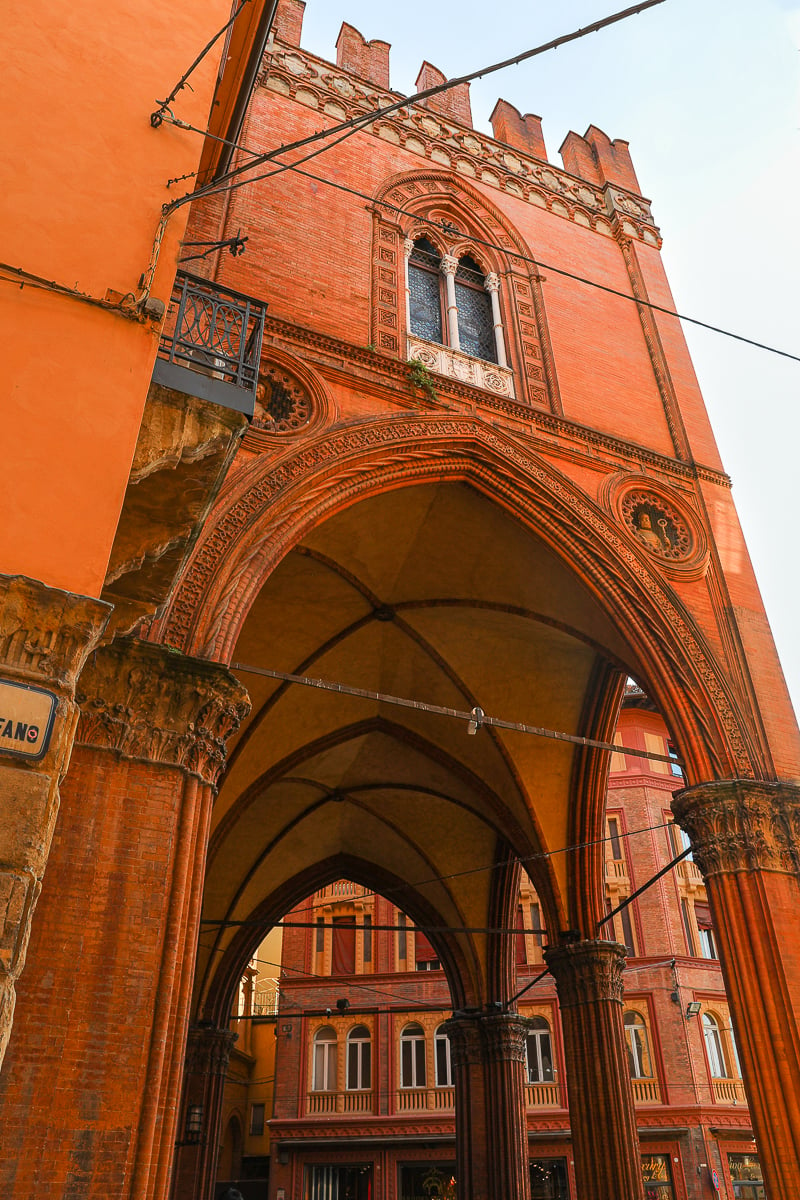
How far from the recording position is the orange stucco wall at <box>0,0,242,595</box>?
12.8 feet

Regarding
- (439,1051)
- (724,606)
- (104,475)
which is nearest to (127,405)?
(104,475)

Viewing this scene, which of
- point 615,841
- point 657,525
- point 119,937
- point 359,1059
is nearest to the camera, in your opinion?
point 119,937

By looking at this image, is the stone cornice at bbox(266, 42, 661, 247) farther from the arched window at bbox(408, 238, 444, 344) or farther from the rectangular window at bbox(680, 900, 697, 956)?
the rectangular window at bbox(680, 900, 697, 956)

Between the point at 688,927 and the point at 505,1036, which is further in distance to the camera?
the point at 688,927

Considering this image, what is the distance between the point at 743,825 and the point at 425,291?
736 cm

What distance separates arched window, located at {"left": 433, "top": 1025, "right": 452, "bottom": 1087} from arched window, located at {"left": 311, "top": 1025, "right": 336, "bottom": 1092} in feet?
7.96

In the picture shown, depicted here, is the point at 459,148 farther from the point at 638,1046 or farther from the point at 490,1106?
the point at 638,1046

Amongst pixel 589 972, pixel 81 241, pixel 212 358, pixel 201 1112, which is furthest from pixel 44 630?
pixel 201 1112

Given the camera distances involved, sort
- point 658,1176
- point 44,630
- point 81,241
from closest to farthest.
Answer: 1. point 44,630
2. point 81,241
3. point 658,1176

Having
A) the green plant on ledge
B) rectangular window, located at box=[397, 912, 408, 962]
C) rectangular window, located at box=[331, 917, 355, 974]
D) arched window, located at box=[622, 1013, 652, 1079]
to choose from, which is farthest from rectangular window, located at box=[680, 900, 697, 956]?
the green plant on ledge

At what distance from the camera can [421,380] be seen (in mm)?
10180

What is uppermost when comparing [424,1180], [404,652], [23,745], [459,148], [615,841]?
[459,148]

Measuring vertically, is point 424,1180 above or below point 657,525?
below

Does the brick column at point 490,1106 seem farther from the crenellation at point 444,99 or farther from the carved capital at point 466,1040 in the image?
the crenellation at point 444,99
